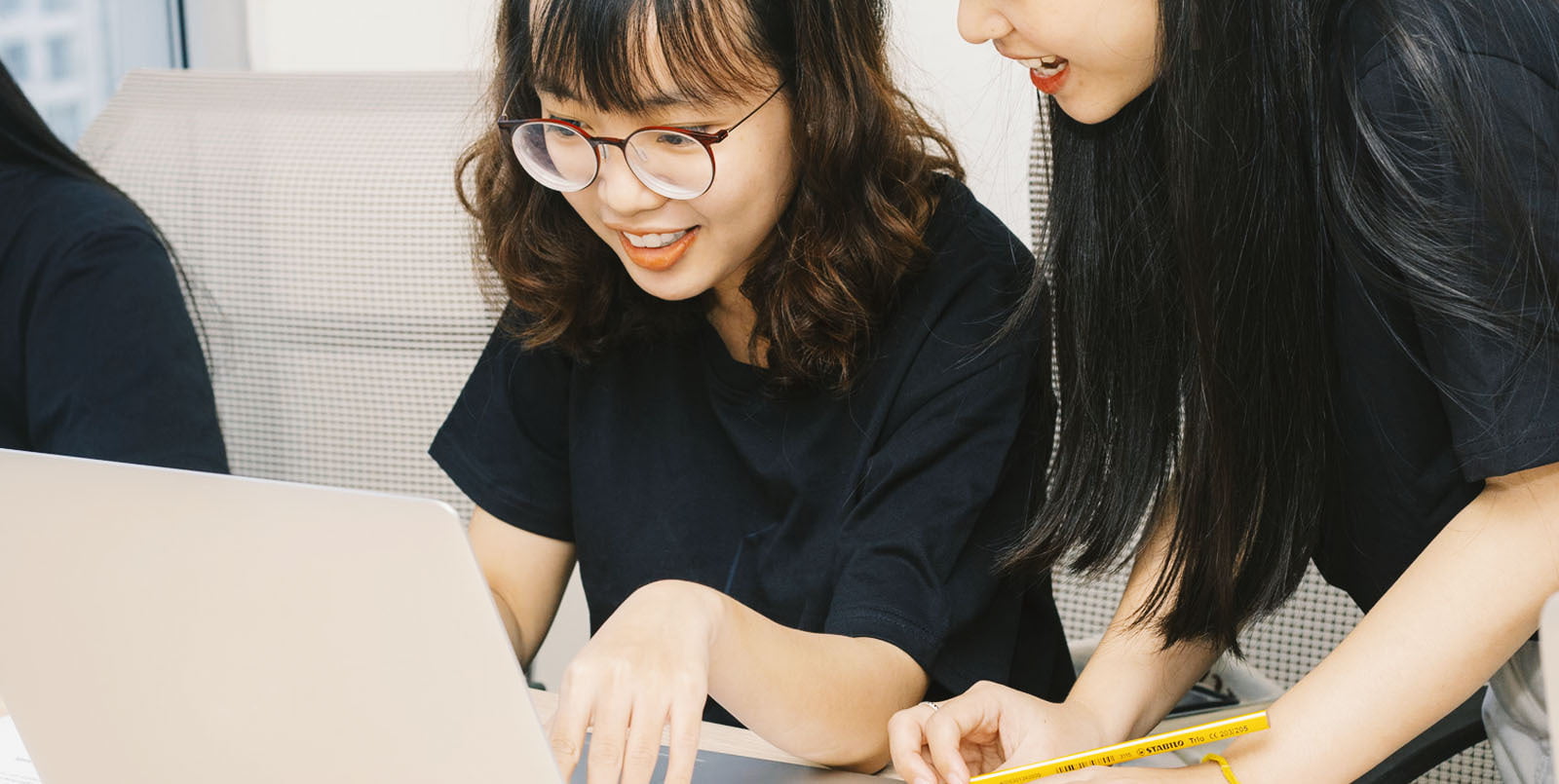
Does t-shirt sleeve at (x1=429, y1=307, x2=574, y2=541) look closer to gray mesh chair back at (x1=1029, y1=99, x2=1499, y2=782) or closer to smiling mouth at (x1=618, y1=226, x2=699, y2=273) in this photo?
smiling mouth at (x1=618, y1=226, x2=699, y2=273)

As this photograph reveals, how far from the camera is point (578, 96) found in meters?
1.00

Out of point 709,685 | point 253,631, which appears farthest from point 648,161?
point 253,631

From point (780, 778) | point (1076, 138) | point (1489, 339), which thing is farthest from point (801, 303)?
point (1489, 339)

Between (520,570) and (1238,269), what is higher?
(1238,269)

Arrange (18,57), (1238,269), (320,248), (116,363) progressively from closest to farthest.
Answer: (1238,269)
(116,363)
(320,248)
(18,57)

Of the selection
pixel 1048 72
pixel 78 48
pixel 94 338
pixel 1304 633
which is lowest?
pixel 1304 633

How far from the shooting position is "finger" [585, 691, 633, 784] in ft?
2.35

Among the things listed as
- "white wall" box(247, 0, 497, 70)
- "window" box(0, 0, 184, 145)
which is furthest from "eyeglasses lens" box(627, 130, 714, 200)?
"window" box(0, 0, 184, 145)

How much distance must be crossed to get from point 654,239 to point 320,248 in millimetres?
838

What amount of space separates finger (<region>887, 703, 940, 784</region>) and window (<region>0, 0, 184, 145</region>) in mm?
1809

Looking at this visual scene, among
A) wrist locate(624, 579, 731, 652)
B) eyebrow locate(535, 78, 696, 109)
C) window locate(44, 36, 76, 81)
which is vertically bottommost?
wrist locate(624, 579, 731, 652)

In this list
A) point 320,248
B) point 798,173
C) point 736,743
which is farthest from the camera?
point 320,248

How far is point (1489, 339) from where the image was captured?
75cm

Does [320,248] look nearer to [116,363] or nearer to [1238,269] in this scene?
[116,363]
